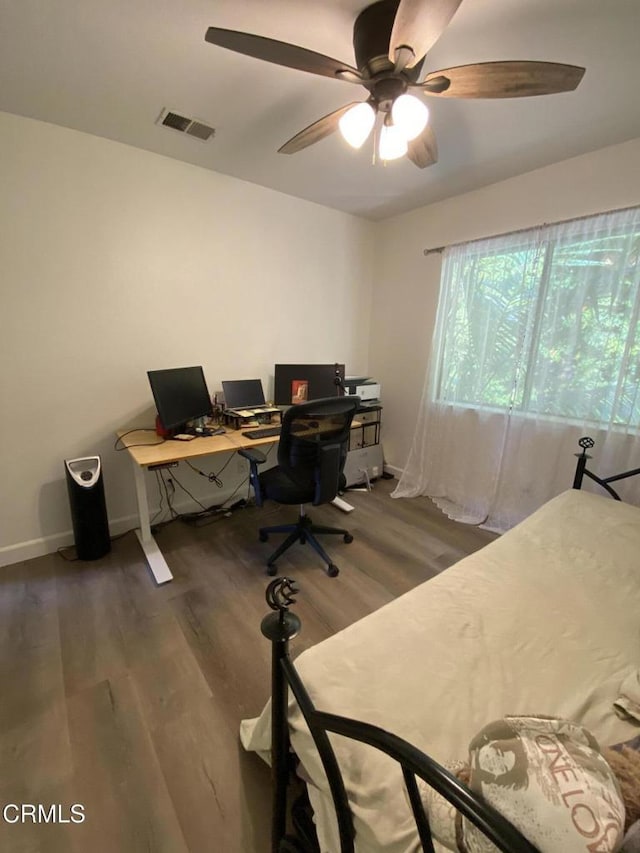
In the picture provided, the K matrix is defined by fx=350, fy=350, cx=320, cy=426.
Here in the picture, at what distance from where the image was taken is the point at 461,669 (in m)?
0.93

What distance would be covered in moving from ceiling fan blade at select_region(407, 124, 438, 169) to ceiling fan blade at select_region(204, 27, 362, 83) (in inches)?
17.2

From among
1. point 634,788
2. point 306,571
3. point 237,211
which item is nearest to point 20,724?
point 306,571

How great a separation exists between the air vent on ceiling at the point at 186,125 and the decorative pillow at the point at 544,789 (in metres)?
2.70

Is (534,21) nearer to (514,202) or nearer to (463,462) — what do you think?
(514,202)

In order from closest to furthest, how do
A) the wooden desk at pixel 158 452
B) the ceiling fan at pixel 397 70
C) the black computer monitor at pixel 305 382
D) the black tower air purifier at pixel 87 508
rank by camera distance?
the ceiling fan at pixel 397 70, the wooden desk at pixel 158 452, the black tower air purifier at pixel 87 508, the black computer monitor at pixel 305 382

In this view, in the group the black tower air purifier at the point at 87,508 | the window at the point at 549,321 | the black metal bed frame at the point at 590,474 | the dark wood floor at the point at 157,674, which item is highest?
the window at the point at 549,321

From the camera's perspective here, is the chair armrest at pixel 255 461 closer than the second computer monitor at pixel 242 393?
Yes

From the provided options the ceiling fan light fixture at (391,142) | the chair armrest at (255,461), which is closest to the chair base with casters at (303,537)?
the chair armrest at (255,461)

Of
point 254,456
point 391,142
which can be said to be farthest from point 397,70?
point 254,456

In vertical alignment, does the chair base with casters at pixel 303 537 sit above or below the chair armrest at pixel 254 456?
below

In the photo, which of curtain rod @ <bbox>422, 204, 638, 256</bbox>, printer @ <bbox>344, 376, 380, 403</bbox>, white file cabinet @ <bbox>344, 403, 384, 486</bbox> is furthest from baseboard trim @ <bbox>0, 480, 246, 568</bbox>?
curtain rod @ <bbox>422, 204, 638, 256</bbox>

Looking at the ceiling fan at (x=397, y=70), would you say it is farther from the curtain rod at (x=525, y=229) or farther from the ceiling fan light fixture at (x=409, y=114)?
the curtain rod at (x=525, y=229)

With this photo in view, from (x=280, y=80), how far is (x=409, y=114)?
720mm

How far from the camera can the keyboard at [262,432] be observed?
2395 millimetres
